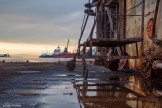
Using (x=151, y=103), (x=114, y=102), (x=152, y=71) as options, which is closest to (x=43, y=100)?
(x=114, y=102)

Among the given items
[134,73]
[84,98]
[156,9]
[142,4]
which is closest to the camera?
[84,98]

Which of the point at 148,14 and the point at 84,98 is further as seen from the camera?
the point at 148,14

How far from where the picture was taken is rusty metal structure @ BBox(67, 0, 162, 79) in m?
14.8

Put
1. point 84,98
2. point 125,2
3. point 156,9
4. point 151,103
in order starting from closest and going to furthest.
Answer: point 151,103 → point 84,98 → point 156,9 → point 125,2

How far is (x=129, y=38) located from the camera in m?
16.0

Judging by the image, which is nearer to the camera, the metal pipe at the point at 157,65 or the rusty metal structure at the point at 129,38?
the metal pipe at the point at 157,65

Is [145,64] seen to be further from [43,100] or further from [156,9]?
[43,100]

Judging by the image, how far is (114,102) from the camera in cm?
846

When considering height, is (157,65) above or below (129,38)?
below

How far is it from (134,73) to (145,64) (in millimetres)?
5283

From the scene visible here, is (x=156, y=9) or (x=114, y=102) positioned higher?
(x=156, y=9)

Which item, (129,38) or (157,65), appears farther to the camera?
(129,38)

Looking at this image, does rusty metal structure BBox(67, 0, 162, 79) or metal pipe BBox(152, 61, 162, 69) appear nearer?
metal pipe BBox(152, 61, 162, 69)

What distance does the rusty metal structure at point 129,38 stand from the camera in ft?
48.7
